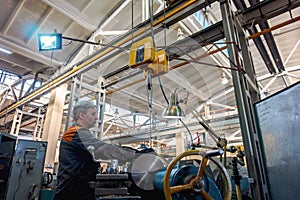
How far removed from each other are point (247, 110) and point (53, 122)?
2812 mm

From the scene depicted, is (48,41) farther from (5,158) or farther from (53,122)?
(53,122)

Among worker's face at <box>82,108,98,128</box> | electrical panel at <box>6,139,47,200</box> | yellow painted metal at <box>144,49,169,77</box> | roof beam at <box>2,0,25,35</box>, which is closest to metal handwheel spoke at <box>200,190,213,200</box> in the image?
yellow painted metal at <box>144,49,169,77</box>

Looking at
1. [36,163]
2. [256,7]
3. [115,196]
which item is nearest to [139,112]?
[115,196]

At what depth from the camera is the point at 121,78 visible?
2.99 metres

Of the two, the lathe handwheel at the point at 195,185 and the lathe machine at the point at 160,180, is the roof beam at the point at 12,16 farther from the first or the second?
the lathe handwheel at the point at 195,185

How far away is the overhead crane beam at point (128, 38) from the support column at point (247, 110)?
305 mm

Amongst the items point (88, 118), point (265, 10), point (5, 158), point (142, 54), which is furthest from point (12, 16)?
point (265, 10)

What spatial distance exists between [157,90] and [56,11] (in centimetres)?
232

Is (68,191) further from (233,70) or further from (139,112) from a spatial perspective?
(233,70)

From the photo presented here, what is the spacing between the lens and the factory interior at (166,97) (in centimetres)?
94

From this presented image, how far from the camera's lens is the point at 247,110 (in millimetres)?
1358

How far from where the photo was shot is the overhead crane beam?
1.87 meters

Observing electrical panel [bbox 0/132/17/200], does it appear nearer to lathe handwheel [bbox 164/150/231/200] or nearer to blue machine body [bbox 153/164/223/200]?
blue machine body [bbox 153/164/223/200]

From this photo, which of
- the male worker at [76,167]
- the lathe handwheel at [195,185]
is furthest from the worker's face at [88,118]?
Result: the lathe handwheel at [195,185]
